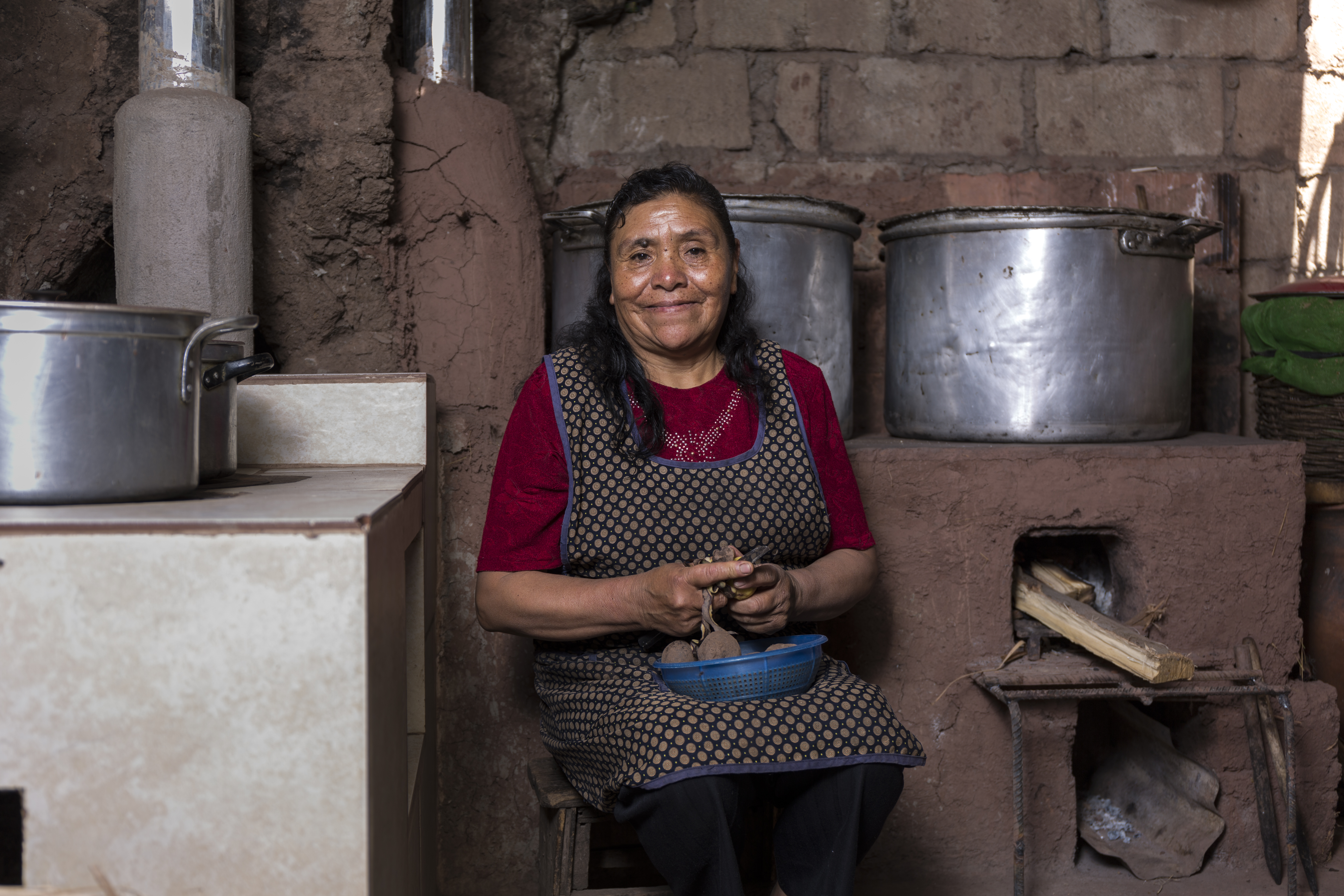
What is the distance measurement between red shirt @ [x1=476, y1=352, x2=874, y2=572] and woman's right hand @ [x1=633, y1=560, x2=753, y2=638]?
24 cm

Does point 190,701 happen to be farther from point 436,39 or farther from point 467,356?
point 436,39

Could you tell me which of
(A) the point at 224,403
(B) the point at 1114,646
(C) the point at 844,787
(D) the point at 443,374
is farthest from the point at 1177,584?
(A) the point at 224,403

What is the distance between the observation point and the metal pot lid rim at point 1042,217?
8.41 ft

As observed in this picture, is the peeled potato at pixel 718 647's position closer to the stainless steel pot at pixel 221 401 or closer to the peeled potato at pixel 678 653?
the peeled potato at pixel 678 653

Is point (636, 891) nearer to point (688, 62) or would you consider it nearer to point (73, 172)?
point (73, 172)

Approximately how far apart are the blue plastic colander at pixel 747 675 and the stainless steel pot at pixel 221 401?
765mm

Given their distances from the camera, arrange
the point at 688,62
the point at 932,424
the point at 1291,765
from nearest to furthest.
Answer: the point at 1291,765, the point at 932,424, the point at 688,62

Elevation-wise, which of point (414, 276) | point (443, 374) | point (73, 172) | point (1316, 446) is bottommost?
point (1316, 446)

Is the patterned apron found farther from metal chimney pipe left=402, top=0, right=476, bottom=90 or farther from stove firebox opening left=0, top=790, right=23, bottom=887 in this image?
metal chimney pipe left=402, top=0, right=476, bottom=90

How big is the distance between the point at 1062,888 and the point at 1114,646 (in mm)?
644

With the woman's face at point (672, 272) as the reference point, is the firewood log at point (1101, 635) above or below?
below

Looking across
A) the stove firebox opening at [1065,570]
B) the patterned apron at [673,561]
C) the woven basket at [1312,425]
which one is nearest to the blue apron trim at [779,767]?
the patterned apron at [673,561]

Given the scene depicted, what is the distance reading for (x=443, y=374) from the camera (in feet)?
8.02

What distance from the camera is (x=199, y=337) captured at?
139 centimetres
